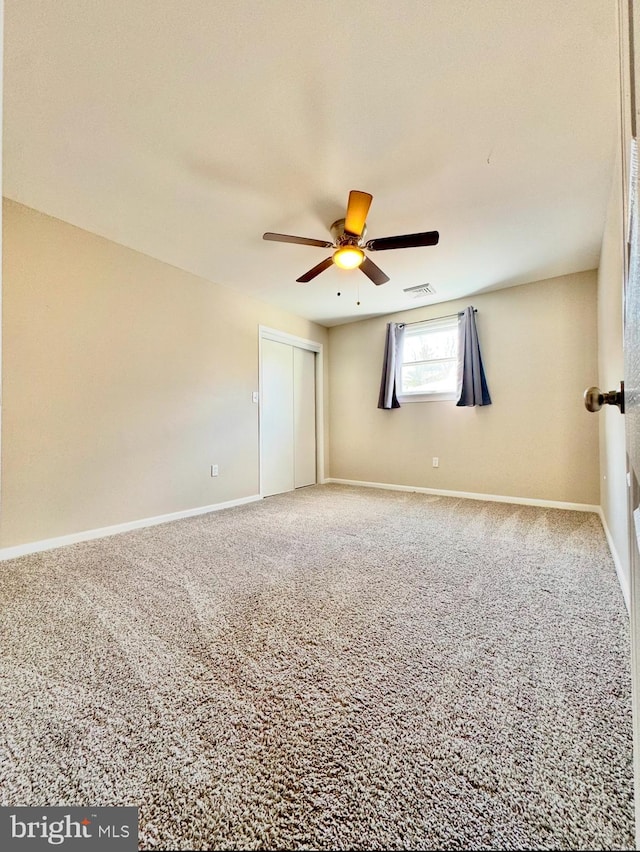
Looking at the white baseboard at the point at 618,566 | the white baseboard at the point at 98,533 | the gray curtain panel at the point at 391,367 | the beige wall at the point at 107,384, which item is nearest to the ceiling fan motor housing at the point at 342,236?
the beige wall at the point at 107,384

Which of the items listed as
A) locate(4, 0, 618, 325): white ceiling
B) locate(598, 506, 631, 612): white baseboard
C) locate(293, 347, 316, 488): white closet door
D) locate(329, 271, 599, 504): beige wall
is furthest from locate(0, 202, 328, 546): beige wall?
locate(598, 506, 631, 612): white baseboard

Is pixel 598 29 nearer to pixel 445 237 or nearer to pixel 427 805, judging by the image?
pixel 445 237

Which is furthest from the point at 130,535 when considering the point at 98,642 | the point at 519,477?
the point at 519,477

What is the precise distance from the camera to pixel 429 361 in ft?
14.0

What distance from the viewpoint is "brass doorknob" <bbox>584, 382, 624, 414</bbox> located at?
86 centimetres

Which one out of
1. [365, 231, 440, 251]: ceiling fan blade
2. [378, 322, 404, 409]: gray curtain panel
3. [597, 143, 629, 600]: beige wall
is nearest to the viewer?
[597, 143, 629, 600]: beige wall

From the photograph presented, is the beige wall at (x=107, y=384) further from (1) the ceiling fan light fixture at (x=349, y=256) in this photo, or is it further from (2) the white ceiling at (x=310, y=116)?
(1) the ceiling fan light fixture at (x=349, y=256)

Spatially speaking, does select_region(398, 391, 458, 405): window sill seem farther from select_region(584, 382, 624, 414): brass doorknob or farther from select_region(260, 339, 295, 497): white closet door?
select_region(584, 382, 624, 414): brass doorknob

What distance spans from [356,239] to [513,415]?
8.18ft

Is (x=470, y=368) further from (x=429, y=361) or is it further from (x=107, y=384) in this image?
(x=107, y=384)

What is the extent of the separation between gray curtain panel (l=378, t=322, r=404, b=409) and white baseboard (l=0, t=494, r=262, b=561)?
2.20m

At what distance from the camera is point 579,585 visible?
1.82 m

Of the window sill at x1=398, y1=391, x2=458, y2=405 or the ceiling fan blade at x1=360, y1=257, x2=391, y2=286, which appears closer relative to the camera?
the ceiling fan blade at x1=360, y1=257, x2=391, y2=286

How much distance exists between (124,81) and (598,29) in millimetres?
1913
